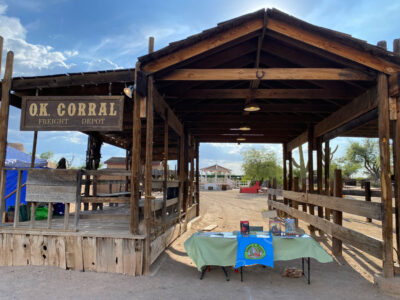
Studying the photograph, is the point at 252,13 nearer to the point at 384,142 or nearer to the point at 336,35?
the point at 336,35

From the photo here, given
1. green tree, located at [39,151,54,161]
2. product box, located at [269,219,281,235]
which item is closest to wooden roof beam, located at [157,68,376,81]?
product box, located at [269,219,281,235]

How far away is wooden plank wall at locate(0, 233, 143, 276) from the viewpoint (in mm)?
5270

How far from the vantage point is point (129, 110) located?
30.0 feet

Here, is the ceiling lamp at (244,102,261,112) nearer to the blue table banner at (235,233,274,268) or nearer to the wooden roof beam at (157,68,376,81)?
the wooden roof beam at (157,68,376,81)

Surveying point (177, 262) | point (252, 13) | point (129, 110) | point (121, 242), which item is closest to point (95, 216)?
point (121, 242)

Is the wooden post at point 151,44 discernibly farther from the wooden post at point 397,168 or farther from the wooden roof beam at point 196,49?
the wooden post at point 397,168

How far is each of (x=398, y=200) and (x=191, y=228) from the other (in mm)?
6856

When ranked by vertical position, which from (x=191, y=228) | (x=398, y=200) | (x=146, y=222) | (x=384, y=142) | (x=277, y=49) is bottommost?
(x=191, y=228)

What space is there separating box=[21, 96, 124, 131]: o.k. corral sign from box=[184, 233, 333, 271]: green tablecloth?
2.50 meters

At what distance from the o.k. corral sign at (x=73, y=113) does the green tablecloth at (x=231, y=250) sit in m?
2.50

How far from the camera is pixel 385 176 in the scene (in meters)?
5.16

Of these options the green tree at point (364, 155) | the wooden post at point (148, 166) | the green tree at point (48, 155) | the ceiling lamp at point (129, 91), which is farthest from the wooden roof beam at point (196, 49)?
the green tree at point (48, 155)

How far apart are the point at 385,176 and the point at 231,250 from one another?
9.43 feet

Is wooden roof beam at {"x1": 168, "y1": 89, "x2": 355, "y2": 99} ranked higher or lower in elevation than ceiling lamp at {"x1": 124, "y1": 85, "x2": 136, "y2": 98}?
higher
